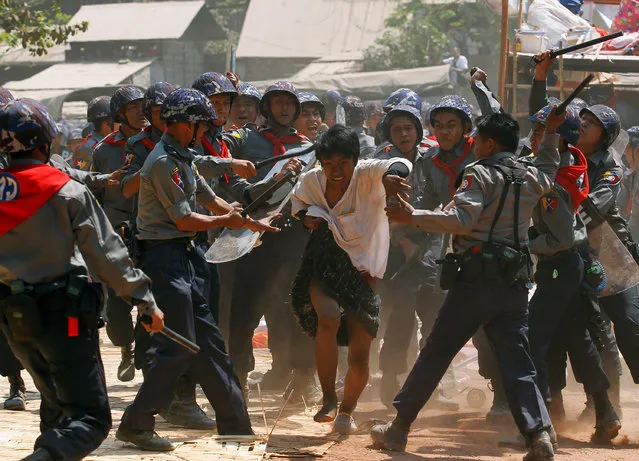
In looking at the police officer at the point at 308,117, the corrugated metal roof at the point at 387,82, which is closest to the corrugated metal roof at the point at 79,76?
the corrugated metal roof at the point at 387,82

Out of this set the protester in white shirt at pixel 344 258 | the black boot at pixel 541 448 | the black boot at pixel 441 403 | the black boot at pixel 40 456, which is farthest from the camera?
the black boot at pixel 441 403

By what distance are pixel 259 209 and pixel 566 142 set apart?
81.6 inches

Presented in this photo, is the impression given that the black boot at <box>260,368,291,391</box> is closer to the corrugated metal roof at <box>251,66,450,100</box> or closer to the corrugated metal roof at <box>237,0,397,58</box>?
the corrugated metal roof at <box>251,66,450,100</box>

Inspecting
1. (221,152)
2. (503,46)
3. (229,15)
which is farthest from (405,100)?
(229,15)

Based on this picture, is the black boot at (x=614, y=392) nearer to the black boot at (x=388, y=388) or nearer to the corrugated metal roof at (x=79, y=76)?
the black boot at (x=388, y=388)

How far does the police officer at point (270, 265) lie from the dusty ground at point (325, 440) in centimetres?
36

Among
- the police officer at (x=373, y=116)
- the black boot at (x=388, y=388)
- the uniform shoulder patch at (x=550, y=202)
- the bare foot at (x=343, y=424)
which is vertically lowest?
the black boot at (x=388, y=388)

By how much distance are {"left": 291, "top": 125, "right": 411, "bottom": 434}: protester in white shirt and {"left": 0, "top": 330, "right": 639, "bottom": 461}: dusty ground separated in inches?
14.1

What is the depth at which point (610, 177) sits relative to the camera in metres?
7.54

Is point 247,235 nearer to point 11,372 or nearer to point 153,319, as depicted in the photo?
point 11,372

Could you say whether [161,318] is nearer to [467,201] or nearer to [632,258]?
[467,201]

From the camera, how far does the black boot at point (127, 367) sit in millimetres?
9195

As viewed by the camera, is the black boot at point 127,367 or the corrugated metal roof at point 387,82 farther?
the corrugated metal roof at point 387,82

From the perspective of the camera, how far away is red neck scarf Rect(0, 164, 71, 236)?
495 cm
